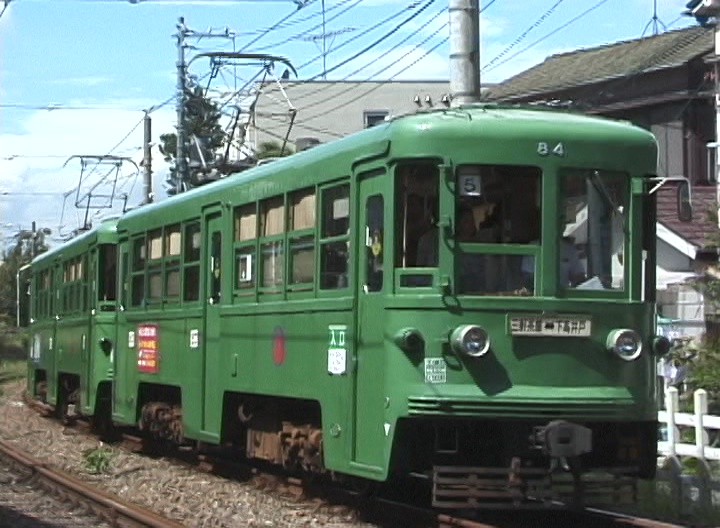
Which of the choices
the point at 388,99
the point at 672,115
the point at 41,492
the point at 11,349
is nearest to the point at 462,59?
the point at 41,492

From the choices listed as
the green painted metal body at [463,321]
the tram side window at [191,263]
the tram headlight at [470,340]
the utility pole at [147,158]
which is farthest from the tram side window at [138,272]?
the utility pole at [147,158]

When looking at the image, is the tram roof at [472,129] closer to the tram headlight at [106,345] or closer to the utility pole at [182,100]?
→ the tram headlight at [106,345]

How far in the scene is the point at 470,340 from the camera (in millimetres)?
9398

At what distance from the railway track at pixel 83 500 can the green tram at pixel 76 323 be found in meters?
2.19

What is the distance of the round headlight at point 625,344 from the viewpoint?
9.70 metres

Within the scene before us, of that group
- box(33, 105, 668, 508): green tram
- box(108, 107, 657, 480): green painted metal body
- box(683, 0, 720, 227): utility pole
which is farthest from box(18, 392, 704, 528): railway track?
box(683, 0, 720, 227): utility pole

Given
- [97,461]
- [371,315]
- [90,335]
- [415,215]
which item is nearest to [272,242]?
[371,315]

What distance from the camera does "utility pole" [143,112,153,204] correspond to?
33812mm

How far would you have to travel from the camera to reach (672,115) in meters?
25.7

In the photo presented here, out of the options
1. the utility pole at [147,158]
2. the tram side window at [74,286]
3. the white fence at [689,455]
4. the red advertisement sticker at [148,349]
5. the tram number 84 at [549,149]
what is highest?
the utility pole at [147,158]

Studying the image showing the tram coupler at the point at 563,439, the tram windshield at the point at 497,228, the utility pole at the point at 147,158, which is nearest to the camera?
the tram coupler at the point at 563,439

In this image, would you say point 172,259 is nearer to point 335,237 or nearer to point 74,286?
point 335,237

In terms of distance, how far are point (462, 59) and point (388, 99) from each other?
4083cm

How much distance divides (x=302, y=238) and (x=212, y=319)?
2628 millimetres
